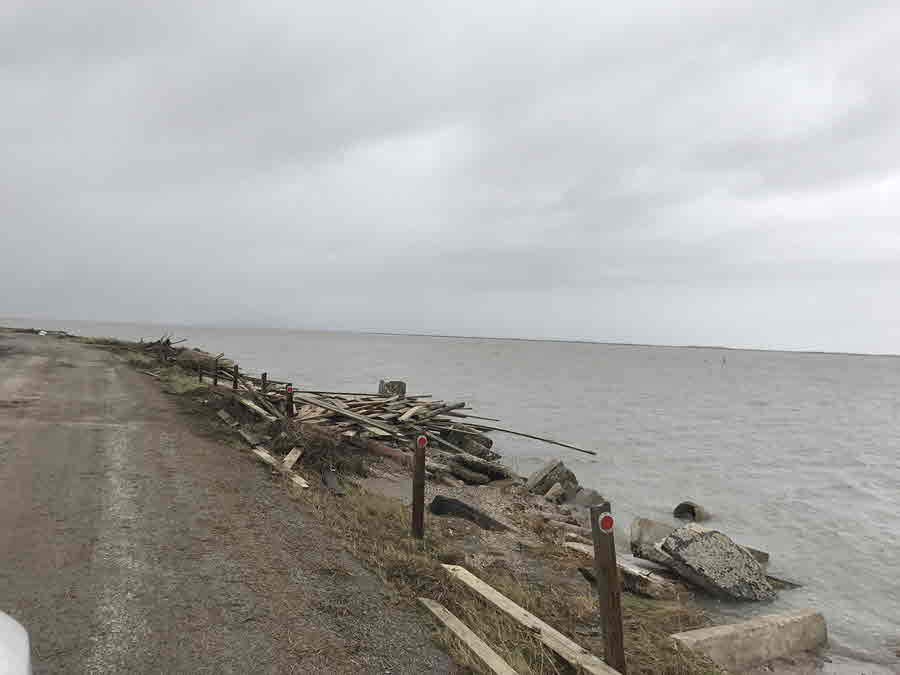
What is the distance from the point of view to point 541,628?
16.4 ft

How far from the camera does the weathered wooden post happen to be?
24.4 feet

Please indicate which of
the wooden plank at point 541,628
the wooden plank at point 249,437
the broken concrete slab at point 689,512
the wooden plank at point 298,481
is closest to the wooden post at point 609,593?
the wooden plank at point 541,628

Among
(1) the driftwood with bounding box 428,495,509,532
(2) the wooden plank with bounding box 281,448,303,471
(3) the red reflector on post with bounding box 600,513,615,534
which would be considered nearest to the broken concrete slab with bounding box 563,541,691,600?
(1) the driftwood with bounding box 428,495,509,532

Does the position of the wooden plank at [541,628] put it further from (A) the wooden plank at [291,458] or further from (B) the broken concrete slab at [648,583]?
(A) the wooden plank at [291,458]

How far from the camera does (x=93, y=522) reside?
21.4 feet

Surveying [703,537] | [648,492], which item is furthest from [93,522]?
[648,492]

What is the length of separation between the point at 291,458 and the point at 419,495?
13.8 ft

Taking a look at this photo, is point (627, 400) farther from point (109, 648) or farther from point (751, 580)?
point (109, 648)

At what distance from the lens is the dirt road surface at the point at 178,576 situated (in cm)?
427

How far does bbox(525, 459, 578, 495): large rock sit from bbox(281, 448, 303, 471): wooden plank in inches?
273

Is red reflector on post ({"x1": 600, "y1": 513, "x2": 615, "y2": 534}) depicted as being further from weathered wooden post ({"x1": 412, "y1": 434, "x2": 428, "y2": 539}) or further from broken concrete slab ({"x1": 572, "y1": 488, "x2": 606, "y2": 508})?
broken concrete slab ({"x1": 572, "y1": 488, "x2": 606, "y2": 508})

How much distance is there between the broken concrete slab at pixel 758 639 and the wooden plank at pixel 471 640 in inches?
91.6

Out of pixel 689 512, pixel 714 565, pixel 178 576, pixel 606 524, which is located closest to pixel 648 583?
pixel 714 565

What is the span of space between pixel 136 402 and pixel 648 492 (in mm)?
15671
